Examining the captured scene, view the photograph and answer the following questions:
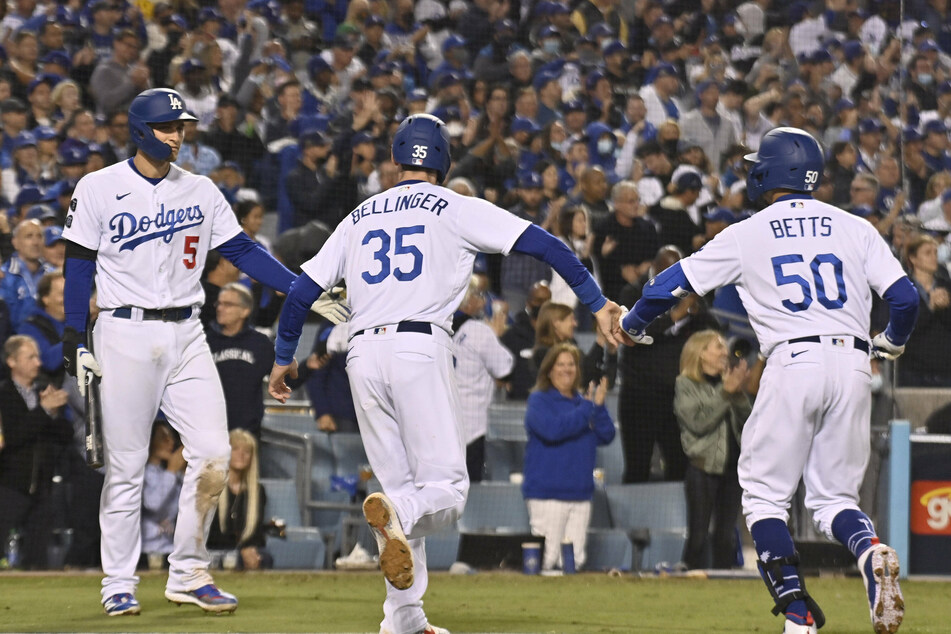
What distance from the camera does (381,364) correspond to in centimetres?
557

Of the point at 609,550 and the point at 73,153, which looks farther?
the point at 73,153

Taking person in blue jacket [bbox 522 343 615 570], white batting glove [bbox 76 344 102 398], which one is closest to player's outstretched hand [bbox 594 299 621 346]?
white batting glove [bbox 76 344 102 398]

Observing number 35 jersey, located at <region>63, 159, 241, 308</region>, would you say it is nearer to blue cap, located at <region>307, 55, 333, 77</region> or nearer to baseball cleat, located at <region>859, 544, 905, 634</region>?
baseball cleat, located at <region>859, 544, 905, 634</region>

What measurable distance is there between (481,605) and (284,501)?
262 cm

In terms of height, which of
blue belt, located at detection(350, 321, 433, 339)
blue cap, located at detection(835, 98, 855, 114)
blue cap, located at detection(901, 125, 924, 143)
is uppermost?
blue cap, located at detection(835, 98, 855, 114)

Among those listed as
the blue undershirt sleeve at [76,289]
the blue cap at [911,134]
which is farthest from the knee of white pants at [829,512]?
the blue cap at [911,134]

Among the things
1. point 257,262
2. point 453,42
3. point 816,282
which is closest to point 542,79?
point 453,42

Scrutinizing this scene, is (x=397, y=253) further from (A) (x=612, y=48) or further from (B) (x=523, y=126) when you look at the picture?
(A) (x=612, y=48)

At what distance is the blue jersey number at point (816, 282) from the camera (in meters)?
5.71

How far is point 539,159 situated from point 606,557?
4068 millimetres

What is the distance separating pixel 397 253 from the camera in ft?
18.5

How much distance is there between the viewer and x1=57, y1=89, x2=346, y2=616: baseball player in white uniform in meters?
6.63

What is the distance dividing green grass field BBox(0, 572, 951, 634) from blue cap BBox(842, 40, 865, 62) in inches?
264

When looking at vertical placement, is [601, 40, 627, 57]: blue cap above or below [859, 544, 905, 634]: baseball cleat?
above
